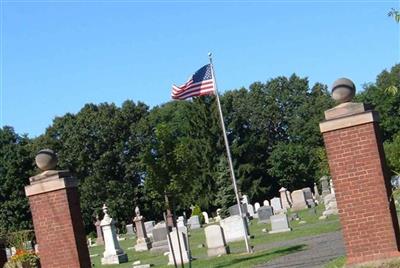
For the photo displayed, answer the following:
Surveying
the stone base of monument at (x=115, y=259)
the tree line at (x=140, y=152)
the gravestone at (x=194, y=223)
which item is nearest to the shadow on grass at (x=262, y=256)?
the stone base of monument at (x=115, y=259)

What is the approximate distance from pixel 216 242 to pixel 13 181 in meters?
47.0

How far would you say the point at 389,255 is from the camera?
1172 cm

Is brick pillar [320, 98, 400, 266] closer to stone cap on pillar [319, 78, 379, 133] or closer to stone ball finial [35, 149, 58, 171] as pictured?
stone cap on pillar [319, 78, 379, 133]

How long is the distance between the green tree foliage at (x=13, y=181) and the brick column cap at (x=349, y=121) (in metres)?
53.9

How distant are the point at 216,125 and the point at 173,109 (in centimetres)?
1821

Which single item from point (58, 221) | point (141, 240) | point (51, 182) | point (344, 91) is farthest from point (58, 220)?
point (141, 240)

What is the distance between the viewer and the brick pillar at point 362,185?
1178cm

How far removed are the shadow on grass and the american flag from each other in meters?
5.93

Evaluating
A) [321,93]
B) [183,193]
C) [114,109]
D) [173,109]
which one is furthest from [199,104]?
[183,193]

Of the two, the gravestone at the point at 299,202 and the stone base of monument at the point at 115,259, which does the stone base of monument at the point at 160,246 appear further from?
the gravestone at the point at 299,202

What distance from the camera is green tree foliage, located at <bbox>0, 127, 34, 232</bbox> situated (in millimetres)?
64250

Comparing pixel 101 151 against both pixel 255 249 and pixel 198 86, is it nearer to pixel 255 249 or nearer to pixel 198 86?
pixel 198 86

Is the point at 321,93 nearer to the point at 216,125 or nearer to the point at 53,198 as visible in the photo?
the point at 216,125

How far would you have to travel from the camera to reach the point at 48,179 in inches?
525
